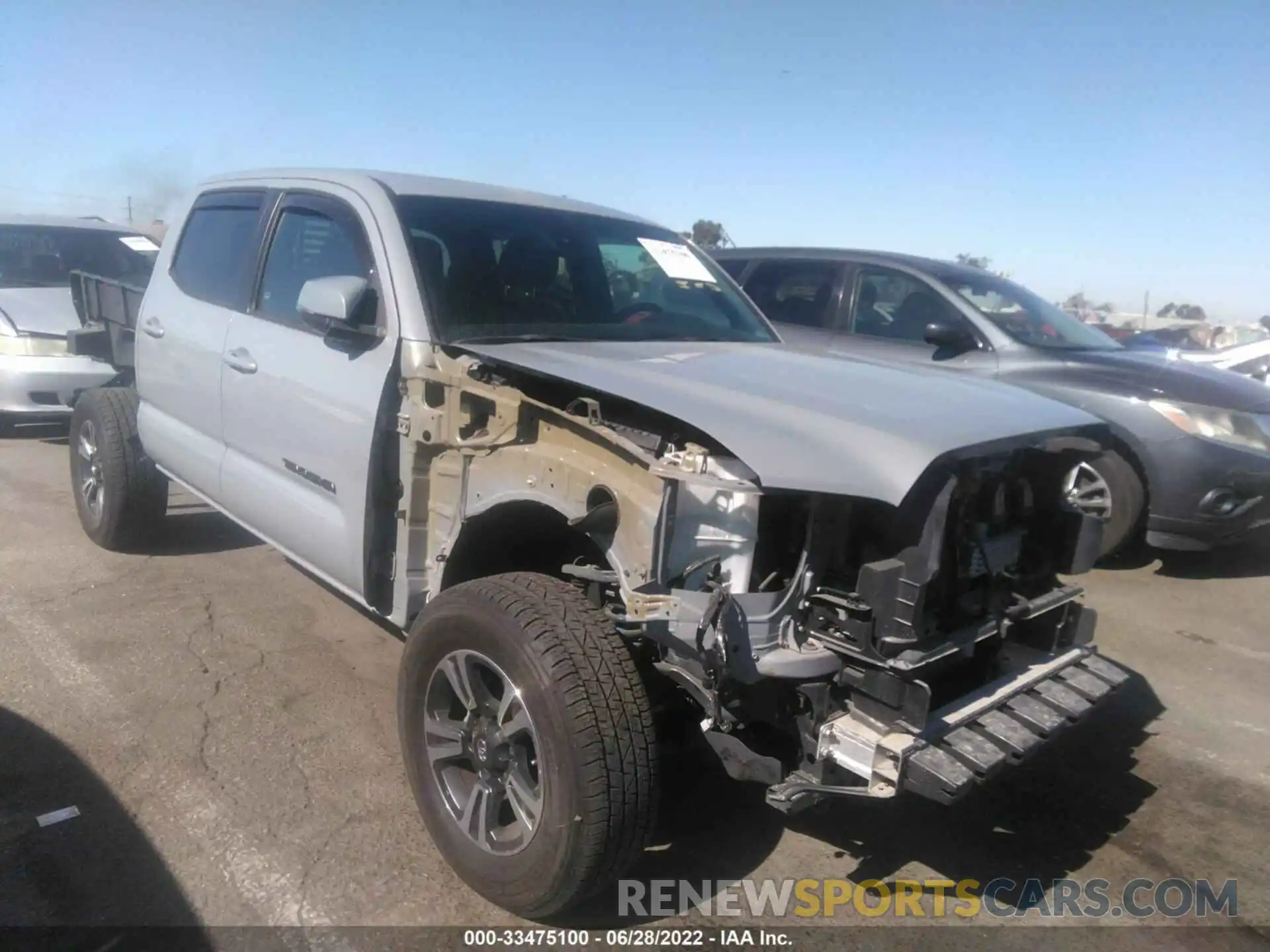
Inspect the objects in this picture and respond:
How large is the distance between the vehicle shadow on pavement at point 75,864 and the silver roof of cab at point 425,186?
2198 millimetres

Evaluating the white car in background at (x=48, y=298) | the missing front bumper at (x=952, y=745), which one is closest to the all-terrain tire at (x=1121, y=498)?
the missing front bumper at (x=952, y=745)

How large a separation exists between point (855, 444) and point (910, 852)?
1440 mm

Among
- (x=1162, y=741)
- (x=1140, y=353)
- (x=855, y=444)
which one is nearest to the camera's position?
(x=855, y=444)

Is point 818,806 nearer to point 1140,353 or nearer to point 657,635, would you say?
point 657,635

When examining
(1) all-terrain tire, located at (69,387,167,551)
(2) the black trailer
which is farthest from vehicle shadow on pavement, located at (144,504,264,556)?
(2) the black trailer

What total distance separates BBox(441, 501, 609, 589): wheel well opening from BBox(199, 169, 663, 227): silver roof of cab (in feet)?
4.48

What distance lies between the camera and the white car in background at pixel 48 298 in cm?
705

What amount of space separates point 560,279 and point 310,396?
103 cm

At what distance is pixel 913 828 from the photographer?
3006 mm

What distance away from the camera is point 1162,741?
3.68 metres

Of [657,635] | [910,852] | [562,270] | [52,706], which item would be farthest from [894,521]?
[52,706]

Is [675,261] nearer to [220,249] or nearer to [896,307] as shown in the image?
[220,249]

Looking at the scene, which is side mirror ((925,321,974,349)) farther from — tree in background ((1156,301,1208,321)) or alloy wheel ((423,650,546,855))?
tree in background ((1156,301,1208,321))

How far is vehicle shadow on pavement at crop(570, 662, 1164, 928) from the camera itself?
2779mm
